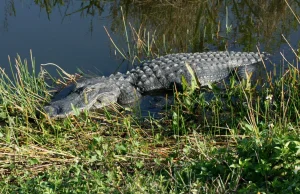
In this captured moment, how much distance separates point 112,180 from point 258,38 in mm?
4307

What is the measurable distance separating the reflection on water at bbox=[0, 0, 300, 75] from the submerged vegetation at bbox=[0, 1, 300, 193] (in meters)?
1.53

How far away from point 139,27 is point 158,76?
64.1 inches

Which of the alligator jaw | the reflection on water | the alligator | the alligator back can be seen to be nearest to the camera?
the alligator jaw

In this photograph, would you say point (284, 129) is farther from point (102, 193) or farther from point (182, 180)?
point (102, 193)

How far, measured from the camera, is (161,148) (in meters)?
4.10

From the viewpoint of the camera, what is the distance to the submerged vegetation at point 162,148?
3164mm

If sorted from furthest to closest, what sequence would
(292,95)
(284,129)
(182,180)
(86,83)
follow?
(86,83) < (292,95) < (284,129) < (182,180)

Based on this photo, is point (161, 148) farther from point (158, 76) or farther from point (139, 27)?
point (139, 27)

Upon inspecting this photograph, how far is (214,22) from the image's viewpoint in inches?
295

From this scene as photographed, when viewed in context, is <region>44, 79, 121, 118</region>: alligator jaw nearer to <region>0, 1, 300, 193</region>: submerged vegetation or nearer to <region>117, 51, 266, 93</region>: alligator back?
<region>0, 1, 300, 193</region>: submerged vegetation

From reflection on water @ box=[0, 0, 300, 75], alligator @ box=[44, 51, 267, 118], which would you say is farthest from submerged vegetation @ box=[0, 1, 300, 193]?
reflection on water @ box=[0, 0, 300, 75]

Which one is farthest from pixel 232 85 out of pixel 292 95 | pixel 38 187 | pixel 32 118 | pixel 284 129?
pixel 38 187

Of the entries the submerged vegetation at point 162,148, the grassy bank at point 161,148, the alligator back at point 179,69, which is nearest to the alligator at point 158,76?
the alligator back at point 179,69

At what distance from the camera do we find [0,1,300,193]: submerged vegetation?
10.4 ft
